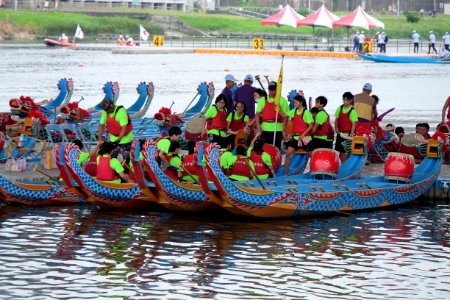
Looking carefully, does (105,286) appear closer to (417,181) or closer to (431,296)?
(431,296)

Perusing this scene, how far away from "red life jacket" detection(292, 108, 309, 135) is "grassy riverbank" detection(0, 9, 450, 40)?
84.8 m

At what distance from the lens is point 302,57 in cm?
7594

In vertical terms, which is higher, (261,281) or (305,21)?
(305,21)

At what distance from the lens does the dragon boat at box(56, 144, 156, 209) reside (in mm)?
18453

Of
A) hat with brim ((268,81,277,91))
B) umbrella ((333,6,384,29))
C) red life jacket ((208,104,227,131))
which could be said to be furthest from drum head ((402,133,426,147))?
umbrella ((333,6,384,29))

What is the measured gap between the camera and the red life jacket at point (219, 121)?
68.0 ft

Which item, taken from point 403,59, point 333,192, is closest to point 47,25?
point 403,59

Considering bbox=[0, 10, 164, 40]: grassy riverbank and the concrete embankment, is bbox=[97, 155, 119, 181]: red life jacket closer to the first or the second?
the concrete embankment

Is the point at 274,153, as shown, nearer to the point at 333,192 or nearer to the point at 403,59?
the point at 333,192

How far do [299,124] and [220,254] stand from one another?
4.54 meters

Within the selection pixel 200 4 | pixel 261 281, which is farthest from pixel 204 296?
pixel 200 4

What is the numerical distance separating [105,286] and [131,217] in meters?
4.47

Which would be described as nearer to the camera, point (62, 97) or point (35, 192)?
point (35, 192)

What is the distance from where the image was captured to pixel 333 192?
1894 cm
